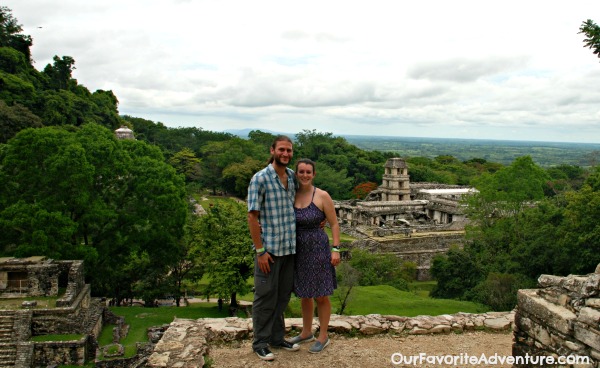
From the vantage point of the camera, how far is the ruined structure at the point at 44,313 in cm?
1321

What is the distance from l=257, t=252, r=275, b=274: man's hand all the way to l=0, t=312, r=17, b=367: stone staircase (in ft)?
36.7

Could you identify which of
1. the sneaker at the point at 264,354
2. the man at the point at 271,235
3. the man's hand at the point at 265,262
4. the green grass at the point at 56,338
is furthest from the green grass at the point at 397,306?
the man's hand at the point at 265,262

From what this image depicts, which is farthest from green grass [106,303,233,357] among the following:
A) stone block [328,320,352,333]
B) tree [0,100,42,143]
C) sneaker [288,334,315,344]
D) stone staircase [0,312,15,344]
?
tree [0,100,42,143]

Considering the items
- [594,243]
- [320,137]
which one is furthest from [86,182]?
[320,137]

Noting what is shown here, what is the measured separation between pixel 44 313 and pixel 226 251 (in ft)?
20.4

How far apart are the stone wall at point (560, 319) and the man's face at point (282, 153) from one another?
326 centimetres

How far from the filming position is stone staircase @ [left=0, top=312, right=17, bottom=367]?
12849mm

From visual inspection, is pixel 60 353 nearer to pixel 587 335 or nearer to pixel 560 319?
pixel 560 319

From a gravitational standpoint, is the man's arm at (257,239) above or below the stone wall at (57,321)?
above

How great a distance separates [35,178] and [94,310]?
17.2 feet

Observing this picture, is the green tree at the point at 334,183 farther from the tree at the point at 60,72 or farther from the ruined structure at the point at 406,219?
the tree at the point at 60,72

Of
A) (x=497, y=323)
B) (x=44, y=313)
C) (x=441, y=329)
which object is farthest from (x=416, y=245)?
(x=441, y=329)

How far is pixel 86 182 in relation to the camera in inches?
672

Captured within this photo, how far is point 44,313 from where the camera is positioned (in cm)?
1411
